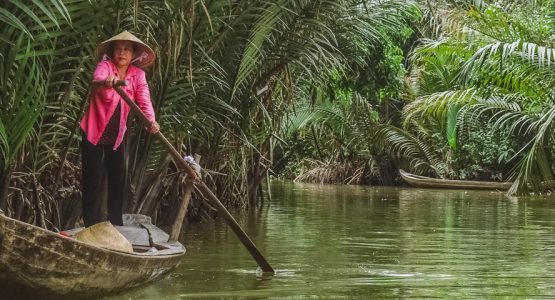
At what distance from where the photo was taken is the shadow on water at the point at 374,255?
22.1 ft

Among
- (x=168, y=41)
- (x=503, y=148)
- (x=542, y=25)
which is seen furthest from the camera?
(x=503, y=148)

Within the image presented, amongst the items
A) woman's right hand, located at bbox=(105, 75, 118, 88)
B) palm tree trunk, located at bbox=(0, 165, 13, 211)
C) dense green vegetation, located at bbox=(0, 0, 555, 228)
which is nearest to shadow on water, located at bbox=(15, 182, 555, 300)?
A: dense green vegetation, located at bbox=(0, 0, 555, 228)

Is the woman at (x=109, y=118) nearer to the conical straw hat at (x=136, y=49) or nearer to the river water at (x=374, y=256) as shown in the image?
the conical straw hat at (x=136, y=49)

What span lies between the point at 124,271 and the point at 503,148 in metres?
19.8

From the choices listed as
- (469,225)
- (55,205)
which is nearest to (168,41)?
(55,205)

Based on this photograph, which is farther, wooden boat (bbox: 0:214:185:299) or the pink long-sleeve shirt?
the pink long-sleeve shirt

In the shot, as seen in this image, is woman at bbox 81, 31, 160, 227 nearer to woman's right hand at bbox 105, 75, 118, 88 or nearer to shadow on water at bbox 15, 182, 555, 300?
woman's right hand at bbox 105, 75, 118, 88

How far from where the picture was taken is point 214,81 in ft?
31.3

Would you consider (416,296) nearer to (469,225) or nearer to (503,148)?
(469,225)

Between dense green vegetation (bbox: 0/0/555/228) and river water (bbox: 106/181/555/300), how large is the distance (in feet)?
3.33

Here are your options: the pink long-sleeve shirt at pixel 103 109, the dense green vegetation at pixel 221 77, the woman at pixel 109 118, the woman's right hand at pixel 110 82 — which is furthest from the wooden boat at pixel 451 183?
the woman's right hand at pixel 110 82

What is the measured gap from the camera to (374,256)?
29.3ft

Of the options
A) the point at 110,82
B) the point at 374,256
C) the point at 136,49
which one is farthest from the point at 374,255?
the point at 110,82

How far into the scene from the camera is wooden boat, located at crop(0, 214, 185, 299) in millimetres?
4973
